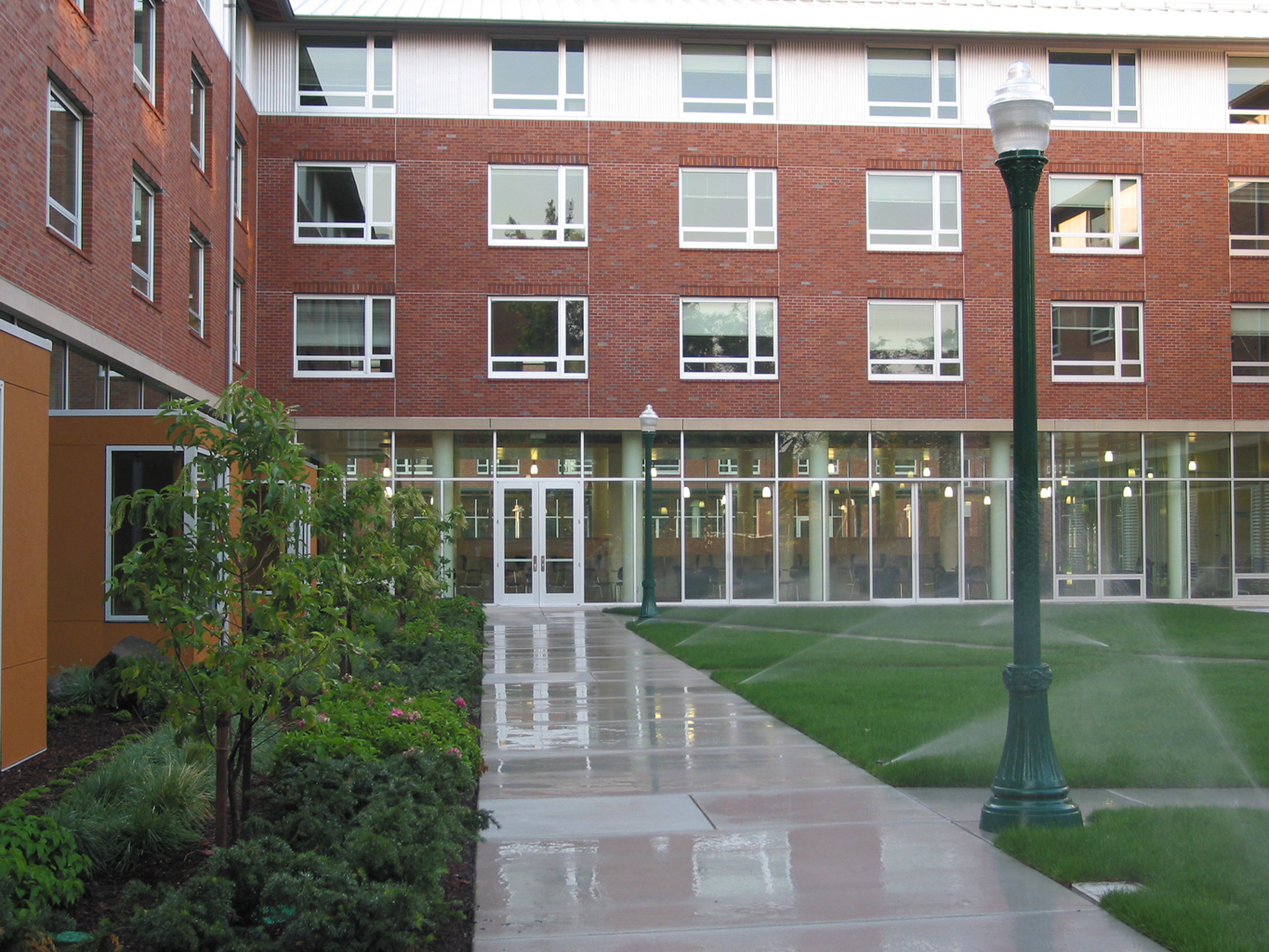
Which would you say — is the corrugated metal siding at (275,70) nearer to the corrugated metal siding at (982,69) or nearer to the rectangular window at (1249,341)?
the corrugated metal siding at (982,69)

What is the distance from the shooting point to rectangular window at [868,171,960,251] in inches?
1134

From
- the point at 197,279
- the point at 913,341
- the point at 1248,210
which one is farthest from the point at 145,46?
the point at 1248,210

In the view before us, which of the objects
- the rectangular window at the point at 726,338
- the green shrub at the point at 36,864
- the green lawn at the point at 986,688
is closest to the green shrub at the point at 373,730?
the green shrub at the point at 36,864

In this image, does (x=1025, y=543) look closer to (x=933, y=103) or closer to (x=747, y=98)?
(x=747, y=98)

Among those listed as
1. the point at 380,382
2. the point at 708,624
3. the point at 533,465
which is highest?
the point at 380,382

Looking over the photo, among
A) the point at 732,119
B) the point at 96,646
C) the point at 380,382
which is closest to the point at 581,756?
the point at 96,646

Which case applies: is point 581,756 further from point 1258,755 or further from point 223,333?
point 223,333

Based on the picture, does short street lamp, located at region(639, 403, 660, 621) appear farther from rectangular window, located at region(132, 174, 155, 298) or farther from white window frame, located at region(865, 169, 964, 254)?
rectangular window, located at region(132, 174, 155, 298)

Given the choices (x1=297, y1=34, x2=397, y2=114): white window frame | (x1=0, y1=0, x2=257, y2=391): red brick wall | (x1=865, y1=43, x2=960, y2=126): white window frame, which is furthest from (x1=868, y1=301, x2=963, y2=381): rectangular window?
(x1=0, y1=0, x2=257, y2=391): red brick wall

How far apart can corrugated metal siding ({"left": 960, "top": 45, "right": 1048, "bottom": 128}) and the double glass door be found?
500 inches

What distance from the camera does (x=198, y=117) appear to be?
77.0ft

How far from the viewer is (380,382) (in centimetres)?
2745

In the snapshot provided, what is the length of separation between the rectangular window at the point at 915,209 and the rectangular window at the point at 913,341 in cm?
144

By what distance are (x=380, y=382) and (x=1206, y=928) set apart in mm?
24043
